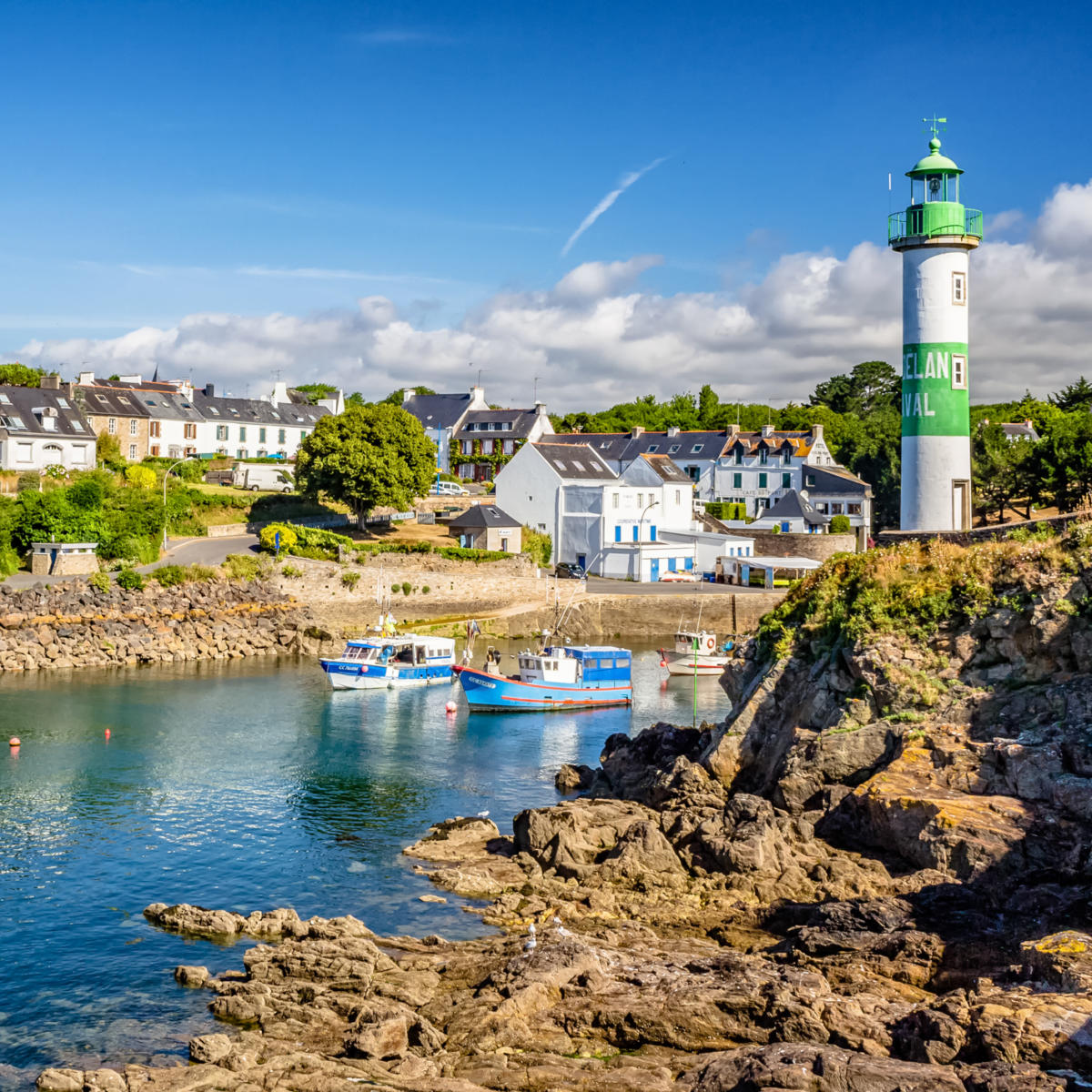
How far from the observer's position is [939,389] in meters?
33.7

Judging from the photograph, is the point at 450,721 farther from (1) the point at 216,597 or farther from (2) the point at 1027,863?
(2) the point at 1027,863

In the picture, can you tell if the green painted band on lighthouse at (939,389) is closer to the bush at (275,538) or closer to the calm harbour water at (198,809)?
the calm harbour water at (198,809)

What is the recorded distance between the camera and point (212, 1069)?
1448 cm

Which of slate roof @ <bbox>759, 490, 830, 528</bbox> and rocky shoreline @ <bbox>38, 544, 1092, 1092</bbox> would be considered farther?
slate roof @ <bbox>759, 490, 830, 528</bbox>

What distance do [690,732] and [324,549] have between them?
3199cm

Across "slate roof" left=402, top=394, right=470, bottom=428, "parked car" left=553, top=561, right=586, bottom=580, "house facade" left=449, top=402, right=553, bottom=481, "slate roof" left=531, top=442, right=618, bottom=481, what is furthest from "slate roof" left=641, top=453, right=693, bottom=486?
Result: "slate roof" left=402, top=394, right=470, bottom=428

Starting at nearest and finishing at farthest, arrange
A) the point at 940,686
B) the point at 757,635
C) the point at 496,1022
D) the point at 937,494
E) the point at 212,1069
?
the point at 212,1069 < the point at 496,1022 < the point at 940,686 < the point at 757,635 < the point at 937,494

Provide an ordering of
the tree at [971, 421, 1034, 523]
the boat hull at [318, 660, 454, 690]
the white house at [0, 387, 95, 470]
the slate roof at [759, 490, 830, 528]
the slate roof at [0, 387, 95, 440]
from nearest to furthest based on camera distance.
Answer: the boat hull at [318, 660, 454, 690]
the tree at [971, 421, 1034, 523]
the white house at [0, 387, 95, 470]
the slate roof at [0, 387, 95, 440]
the slate roof at [759, 490, 830, 528]

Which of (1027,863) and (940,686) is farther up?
(940,686)

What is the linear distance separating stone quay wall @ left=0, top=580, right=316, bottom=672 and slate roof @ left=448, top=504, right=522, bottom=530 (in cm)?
1424

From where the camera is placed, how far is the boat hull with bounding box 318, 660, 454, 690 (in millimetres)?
43844

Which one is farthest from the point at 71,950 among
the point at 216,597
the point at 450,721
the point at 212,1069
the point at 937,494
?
the point at 216,597

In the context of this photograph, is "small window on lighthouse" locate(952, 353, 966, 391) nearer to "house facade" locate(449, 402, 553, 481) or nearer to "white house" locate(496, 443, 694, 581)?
"white house" locate(496, 443, 694, 581)

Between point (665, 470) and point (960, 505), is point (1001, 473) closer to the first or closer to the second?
point (665, 470)
